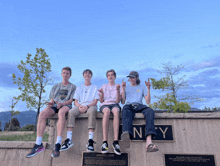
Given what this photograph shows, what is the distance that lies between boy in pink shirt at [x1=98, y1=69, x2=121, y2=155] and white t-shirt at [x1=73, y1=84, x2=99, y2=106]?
18 cm

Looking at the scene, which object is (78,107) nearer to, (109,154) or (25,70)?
(109,154)

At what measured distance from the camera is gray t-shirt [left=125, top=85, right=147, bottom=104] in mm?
3765

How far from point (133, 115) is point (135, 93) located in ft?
2.04

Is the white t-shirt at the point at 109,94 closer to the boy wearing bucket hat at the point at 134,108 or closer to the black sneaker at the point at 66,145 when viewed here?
the boy wearing bucket hat at the point at 134,108

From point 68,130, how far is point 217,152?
3409mm

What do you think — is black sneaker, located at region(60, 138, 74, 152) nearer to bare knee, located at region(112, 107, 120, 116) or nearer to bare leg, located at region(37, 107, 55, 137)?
bare leg, located at region(37, 107, 55, 137)

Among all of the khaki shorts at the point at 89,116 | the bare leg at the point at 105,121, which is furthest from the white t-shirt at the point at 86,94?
the bare leg at the point at 105,121

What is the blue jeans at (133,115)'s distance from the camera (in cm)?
311

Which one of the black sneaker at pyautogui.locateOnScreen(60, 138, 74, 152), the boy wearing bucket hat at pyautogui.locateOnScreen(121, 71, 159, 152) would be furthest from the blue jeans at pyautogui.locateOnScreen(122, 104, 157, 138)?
the black sneaker at pyautogui.locateOnScreen(60, 138, 74, 152)

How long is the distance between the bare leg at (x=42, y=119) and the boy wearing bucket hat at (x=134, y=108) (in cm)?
175

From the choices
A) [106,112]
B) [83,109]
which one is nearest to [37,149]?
[83,109]

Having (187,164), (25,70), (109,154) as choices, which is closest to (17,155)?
(109,154)

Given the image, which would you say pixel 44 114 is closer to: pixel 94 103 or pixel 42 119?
pixel 42 119

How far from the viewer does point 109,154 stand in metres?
3.26
